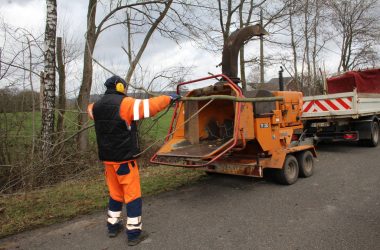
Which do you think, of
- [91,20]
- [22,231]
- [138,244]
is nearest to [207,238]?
[138,244]

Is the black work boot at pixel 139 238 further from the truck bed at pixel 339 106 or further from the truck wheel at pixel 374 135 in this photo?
the truck wheel at pixel 374 135

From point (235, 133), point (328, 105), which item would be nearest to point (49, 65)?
point (235, 133)

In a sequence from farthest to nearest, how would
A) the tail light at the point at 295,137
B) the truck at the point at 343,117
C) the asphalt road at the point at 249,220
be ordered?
the truck at the point at 343,117
the tail light at the point at 295,137
the asphalt road at the point at 249,220

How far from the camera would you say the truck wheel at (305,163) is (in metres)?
7.52

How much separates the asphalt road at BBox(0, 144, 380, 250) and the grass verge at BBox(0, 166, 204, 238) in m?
0.32

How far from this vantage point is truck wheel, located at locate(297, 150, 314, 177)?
7523 millimetres

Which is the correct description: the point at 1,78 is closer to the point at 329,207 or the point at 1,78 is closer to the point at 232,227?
the point at 232,227

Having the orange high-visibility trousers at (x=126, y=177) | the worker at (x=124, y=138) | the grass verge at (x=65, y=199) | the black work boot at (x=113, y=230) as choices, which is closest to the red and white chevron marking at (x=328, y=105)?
the grass verge at (x=65, y=199)

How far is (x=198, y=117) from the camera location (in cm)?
714

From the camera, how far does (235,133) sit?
19.0 ft

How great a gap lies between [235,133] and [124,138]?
195cm

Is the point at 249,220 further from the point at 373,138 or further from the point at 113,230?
the point at 373,138

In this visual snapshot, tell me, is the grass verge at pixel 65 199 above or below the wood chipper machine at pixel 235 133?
below

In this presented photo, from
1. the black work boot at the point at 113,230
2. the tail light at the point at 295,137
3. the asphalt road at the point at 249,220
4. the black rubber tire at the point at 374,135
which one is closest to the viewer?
the asphalt road at the point at 249,220
